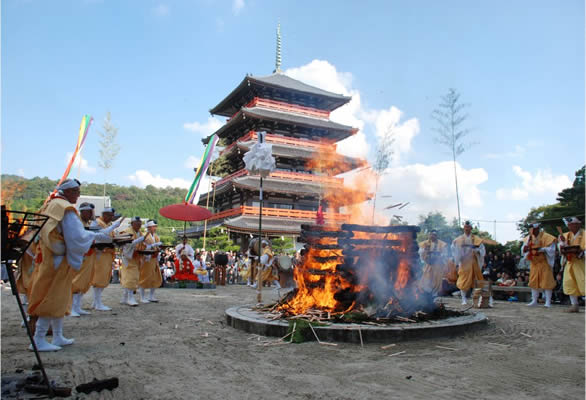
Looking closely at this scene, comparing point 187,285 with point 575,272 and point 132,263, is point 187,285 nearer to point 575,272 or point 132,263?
point 132,263

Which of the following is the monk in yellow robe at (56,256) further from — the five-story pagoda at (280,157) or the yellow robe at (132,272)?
the five-story pagoda at (280,157)

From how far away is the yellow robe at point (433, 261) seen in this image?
10.4 m

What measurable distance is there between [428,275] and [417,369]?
7.59 m

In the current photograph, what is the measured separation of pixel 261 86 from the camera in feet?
99.3

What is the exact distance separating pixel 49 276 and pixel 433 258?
29.4 feet

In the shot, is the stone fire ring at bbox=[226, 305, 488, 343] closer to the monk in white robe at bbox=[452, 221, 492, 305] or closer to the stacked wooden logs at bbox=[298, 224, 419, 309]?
the stacked wooden logs at bbox=[298, 224, 419, 309]

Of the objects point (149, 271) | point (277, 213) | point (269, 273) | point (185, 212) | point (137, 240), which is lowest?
point (269, 273)

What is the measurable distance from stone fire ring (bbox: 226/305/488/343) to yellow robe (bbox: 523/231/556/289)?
15.1ft

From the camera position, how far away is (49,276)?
4109mm

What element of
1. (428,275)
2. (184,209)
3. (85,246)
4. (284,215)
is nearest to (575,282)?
(428,275)

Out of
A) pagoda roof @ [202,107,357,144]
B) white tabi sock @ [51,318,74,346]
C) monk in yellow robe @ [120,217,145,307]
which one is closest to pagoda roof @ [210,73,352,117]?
pagoda roof @ [202,107,357,144]

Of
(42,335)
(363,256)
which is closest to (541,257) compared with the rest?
(363,256)

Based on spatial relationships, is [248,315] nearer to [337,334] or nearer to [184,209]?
[337,334]

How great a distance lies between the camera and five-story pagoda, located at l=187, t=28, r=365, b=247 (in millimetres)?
27469
